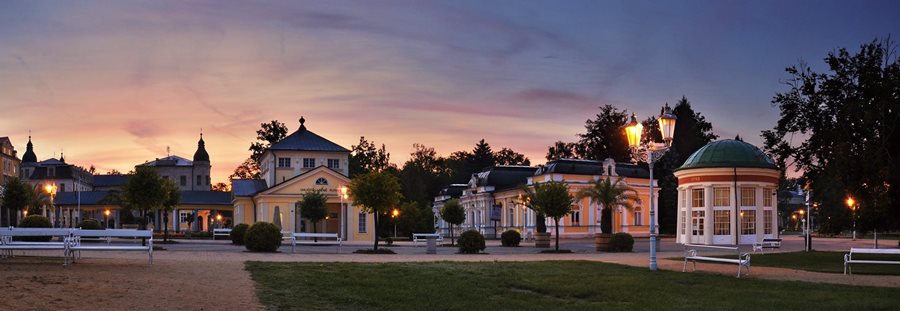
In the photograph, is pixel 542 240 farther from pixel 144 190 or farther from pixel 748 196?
pixel 144 190

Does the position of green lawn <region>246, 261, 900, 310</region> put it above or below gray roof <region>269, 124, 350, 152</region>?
below

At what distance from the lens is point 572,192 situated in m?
67.8

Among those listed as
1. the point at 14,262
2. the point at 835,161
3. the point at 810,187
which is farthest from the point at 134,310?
the point at 810,187

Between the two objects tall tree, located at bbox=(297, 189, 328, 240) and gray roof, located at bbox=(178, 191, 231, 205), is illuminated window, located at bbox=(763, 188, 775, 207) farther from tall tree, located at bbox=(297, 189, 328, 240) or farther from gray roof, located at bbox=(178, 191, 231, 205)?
gray roof, located at bbox=(178, 191, 231, 205)

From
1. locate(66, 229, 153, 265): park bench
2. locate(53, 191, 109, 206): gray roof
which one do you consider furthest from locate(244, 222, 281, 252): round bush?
locate(53, 191, 109, 206): gray roof

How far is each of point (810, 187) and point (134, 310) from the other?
26697mm

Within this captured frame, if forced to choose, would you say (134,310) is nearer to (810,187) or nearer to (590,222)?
(810,187)

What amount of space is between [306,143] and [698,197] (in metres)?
30.8

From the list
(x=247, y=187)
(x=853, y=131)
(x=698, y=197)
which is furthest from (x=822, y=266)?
(x=247, y=187)

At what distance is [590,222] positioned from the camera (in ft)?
229

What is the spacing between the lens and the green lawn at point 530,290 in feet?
50.3

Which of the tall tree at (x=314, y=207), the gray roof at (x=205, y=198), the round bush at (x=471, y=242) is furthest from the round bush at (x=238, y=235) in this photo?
the gray roof at (x=205, y=198)

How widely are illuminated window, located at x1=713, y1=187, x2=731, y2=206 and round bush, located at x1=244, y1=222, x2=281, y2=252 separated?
1088 inches

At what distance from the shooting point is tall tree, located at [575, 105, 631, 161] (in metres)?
96.8
